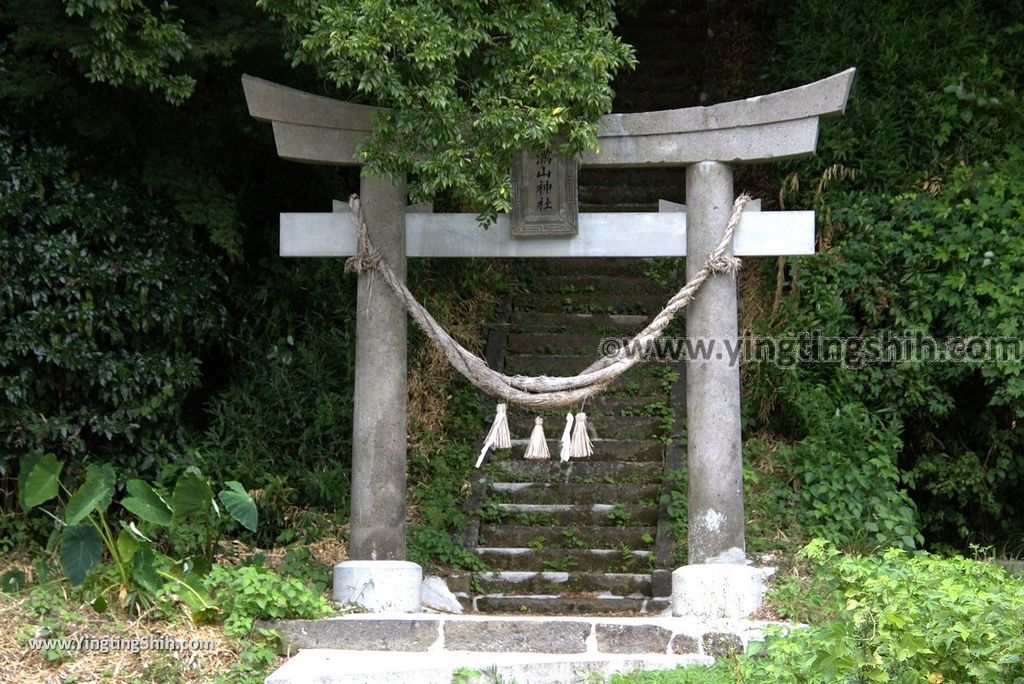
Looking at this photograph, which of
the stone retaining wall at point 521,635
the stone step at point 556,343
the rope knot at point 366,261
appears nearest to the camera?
the stone retaining wall at point 521,635

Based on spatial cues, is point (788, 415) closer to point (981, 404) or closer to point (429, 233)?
point (981, 404)

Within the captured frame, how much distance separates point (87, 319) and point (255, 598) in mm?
2488

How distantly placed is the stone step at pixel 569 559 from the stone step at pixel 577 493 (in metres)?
0.50

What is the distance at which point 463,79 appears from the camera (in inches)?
252

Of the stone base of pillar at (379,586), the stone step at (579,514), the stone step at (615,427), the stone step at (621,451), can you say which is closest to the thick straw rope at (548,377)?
the stone base of pillar at (379,586)

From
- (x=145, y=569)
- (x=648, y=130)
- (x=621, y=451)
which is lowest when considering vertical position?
(x=145, y=569)

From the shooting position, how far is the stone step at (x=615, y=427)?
8617mm

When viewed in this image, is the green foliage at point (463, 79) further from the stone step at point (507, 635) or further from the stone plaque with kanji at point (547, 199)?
the stone step at point (507, 635)

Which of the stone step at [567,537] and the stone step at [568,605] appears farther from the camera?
the stone step at [567,537]

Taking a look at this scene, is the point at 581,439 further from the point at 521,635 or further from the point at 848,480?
the point at 848,480

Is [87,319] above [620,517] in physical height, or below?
above

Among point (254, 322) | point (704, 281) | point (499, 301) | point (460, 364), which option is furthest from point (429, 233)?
point (499, 301)

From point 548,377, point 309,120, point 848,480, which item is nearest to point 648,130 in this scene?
point 548,377

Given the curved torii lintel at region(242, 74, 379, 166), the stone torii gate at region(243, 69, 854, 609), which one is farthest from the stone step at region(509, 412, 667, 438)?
the curved torii lintel at region(242, 74, 379, 166)
